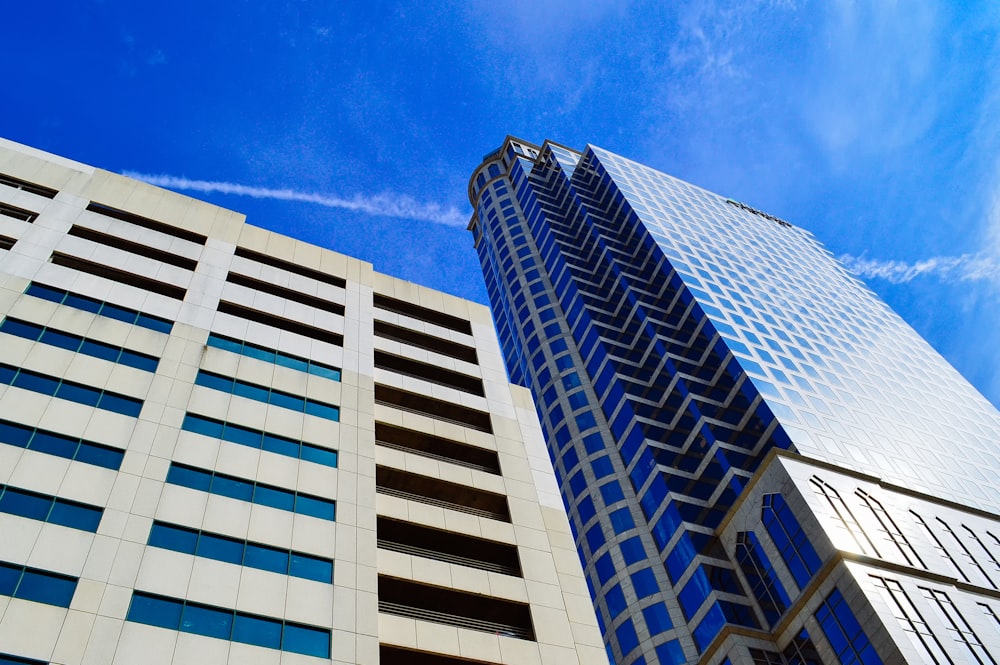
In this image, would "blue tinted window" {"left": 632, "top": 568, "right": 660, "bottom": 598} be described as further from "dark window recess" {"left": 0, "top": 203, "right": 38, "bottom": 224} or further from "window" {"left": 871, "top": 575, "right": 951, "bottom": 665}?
"dark window recess" {"left": 0, "top": 203, "right": 38, "bottom": 224}

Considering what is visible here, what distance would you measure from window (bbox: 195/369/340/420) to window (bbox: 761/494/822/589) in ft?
106

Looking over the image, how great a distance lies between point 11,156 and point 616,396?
175 ft

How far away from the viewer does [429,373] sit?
46.0 metres

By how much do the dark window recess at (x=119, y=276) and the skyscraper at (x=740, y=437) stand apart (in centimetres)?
4085

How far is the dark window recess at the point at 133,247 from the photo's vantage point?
1687 inches

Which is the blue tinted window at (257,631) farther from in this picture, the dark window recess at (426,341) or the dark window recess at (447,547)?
the dark window recess at (426,341)

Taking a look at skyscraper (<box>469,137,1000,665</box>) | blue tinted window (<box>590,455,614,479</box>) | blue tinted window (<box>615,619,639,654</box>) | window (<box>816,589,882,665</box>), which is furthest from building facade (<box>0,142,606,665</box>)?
blue tinted window (<box>590,455,614,479</box>)

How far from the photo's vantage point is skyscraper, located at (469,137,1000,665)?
5150 cm

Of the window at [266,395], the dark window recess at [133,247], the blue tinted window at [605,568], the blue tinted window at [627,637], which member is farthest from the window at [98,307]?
the blue tinted window at [605,568]

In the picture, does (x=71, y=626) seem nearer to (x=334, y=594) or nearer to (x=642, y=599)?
(x=334, y=594)

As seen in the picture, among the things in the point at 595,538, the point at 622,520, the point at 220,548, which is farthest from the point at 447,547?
the point at 595,538

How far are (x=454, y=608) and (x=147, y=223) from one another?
28.2 meters

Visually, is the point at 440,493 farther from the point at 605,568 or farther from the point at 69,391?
the point at 605,568

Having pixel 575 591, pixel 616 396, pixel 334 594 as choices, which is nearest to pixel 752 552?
pixel 616 396
